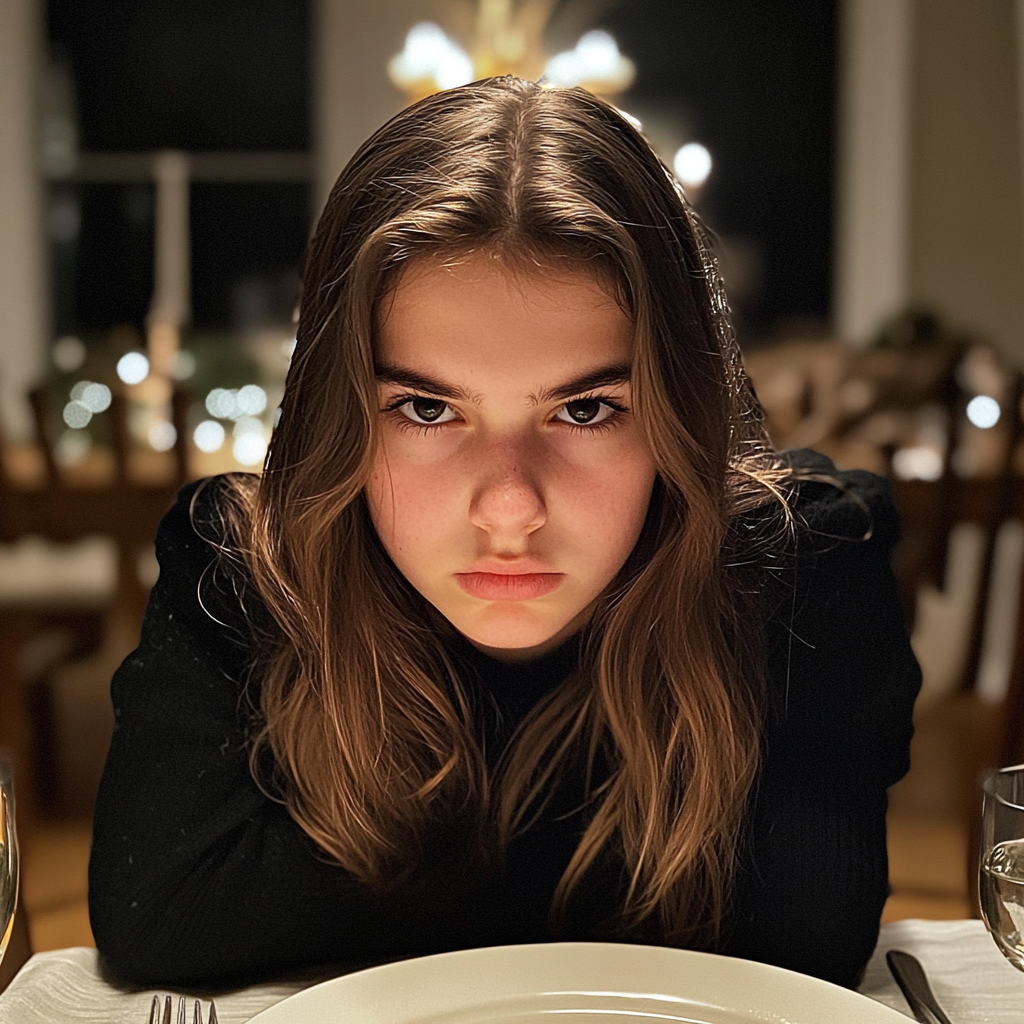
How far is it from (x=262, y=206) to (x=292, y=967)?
388 cm

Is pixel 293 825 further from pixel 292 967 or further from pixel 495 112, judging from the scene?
pixel 495 112

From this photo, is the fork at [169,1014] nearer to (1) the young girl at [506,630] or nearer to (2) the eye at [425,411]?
(1) the young girl at [506,630]

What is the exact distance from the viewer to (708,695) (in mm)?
811

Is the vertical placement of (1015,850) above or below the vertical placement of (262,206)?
below

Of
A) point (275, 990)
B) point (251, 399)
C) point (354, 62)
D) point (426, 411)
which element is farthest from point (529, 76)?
point (275, 990)

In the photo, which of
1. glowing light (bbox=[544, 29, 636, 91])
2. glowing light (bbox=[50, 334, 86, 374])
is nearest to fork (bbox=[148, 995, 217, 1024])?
glowing light (bbox=[544, 29, 636, 91])

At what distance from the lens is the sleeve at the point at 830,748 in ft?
2.52

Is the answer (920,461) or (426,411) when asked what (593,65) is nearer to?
(920,461)

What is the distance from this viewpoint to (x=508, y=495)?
698mm

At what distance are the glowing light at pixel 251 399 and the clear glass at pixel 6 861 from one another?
2.55 m

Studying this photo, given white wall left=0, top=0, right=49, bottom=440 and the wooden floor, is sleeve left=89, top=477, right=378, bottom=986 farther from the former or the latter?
white wall left=0, top=0, right=49, bottom=440

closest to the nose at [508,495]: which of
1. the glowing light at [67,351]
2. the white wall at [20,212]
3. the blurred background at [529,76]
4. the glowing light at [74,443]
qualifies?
the glowing light at [74,443]

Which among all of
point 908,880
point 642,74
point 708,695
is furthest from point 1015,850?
point 642,74

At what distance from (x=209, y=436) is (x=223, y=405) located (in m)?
0.17
